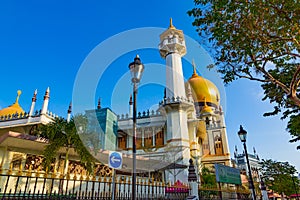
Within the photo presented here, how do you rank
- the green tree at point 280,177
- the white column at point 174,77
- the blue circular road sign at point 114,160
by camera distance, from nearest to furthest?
the blue circular road sign at point 114,160 → the green tree at point 280,177 → the white column at point 174,77

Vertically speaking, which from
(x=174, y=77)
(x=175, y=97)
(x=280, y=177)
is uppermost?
(x=174, y=77)

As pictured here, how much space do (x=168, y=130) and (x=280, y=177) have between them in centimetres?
1086

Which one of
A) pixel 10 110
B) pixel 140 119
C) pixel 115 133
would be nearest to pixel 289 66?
pixel 140 119

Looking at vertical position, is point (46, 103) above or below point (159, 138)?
above

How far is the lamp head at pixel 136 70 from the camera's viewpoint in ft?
18.4

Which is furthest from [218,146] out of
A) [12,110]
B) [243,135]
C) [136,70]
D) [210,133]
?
[12,110]

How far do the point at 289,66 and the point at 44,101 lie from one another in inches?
724

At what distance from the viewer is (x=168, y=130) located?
21.5 meters

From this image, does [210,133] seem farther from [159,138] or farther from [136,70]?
[136,70]

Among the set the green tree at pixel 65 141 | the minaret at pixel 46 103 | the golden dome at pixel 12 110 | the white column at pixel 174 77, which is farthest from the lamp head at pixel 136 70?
the golden dome at pixel 12 110

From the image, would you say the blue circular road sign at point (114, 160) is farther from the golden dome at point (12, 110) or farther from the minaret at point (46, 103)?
the golden dome at point (12, 110)

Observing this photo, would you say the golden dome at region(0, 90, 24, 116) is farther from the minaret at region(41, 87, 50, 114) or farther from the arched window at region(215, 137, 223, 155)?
the arched window at region(215, 137, 223, 155)

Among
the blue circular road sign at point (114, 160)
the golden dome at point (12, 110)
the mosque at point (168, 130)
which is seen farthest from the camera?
the golden dome at point (12, 110)

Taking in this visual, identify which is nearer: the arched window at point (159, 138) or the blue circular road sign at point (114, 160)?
the blue circular road sign at point (114, 160)
